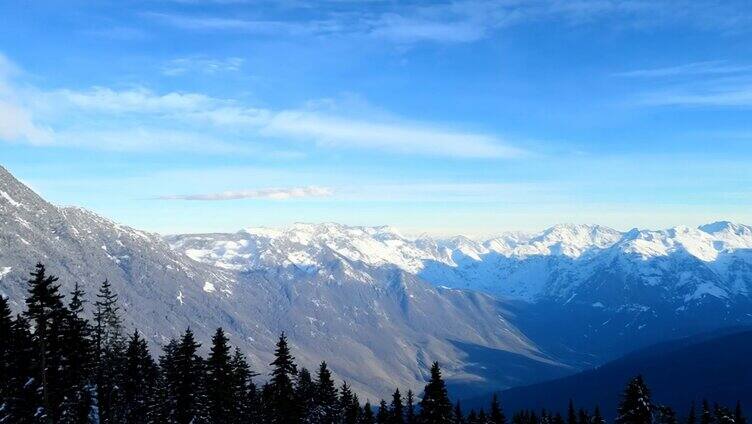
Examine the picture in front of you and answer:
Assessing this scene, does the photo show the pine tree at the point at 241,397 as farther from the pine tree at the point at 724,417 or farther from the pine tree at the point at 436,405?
the pine tree at the point at 724,417

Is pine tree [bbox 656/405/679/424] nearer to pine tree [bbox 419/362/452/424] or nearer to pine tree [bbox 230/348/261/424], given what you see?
pine tree [bbox 419/362/452/424]

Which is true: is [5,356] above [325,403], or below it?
above

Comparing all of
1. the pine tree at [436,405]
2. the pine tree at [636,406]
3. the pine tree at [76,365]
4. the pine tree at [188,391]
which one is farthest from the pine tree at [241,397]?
the pine tree at [636,406]

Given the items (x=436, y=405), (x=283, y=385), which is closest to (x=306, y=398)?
(x=283, y=385)

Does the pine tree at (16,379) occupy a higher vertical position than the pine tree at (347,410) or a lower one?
higher

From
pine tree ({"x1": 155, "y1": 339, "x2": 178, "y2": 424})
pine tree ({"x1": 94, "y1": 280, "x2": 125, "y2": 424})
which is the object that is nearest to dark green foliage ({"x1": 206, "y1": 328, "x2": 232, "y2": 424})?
pine tree ({"x1": 155, "y1": 339, "x2": 178, "y2": 424})

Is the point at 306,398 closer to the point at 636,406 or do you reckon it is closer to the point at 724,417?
the point at 636,406

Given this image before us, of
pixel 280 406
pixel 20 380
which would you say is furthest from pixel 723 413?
pixel 20 380
